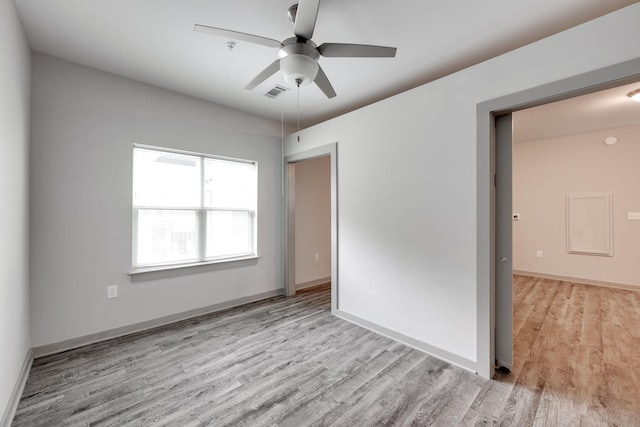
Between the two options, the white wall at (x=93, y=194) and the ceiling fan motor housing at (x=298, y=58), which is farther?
the white wall at (x=93, y=194)

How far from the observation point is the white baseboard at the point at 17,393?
1.66 m

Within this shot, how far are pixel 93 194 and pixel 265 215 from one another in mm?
2067

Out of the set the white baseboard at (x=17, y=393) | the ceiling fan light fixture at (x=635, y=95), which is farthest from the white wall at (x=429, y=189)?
the white baseboard at (x=17, y=393)

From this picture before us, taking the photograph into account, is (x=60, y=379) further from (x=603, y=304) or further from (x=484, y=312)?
(x=603, y=304)

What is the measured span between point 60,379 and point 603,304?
634 centimetres

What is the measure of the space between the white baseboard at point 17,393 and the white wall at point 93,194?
0.75 feet

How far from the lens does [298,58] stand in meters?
1.74

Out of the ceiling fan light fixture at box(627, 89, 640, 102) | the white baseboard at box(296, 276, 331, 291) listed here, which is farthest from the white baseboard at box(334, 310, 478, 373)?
the ceiling fan light fixture at box(627, 89, 640, 102)

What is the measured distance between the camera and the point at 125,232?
2.94 metres

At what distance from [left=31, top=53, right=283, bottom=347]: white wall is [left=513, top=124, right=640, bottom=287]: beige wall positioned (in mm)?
6152

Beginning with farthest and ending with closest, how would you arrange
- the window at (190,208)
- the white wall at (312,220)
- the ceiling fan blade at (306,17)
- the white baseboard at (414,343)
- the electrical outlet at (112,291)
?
the white wall at (312,220) < the window at (190,208) < the electrical outlet at (112,291) < the white baseboard at (414,343) < the ceiling fan blade at (306,17)

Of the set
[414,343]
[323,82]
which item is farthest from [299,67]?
[414,343]

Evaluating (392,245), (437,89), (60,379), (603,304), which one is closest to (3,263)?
(60,379)

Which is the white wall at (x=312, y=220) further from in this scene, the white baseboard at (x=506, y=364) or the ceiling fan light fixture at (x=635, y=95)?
the ceiling fan light fixture at (x=635, y=95)
